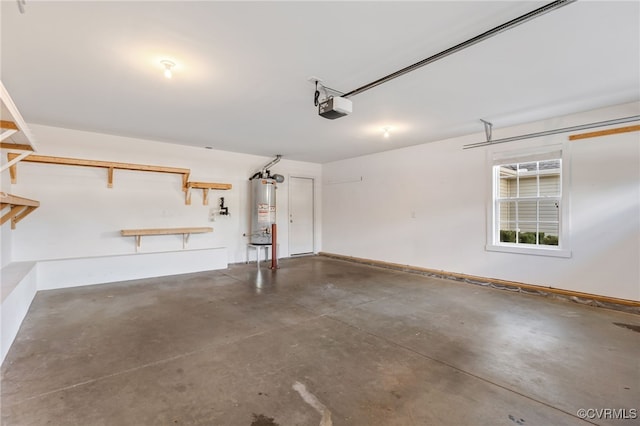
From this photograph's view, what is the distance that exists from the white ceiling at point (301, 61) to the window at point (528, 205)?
78cm

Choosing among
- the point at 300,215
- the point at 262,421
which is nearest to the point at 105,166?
the point at 300,215

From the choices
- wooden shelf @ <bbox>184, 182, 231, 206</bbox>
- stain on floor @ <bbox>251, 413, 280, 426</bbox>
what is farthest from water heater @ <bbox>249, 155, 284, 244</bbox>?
stain on floor @ <bbox>251, 413, 280, 426</bbox>

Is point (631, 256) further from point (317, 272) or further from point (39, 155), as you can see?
point (39, 155)

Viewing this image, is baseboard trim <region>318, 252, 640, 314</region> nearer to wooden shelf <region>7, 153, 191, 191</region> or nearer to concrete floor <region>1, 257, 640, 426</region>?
concrete floor <region>1, 257, 640, 426</region>

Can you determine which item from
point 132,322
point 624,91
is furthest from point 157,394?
point 624,91

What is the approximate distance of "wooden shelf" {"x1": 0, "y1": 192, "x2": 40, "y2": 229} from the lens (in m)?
2.88

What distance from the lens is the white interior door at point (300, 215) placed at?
7797mm

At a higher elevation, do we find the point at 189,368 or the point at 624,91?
the point at 624,91

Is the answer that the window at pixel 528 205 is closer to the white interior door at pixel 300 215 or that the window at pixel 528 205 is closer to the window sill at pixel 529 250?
the window sill at pixel 529 250

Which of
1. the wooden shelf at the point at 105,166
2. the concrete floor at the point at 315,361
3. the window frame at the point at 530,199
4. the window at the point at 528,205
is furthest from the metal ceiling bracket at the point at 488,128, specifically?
the wooden shelf at the point at 105,166

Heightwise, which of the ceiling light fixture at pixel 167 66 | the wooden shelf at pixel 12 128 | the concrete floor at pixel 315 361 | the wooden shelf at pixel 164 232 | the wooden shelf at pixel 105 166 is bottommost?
the concrete floor at pixel 315 361

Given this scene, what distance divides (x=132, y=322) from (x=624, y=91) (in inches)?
249

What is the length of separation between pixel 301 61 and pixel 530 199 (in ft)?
13.7

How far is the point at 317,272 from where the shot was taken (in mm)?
5895
